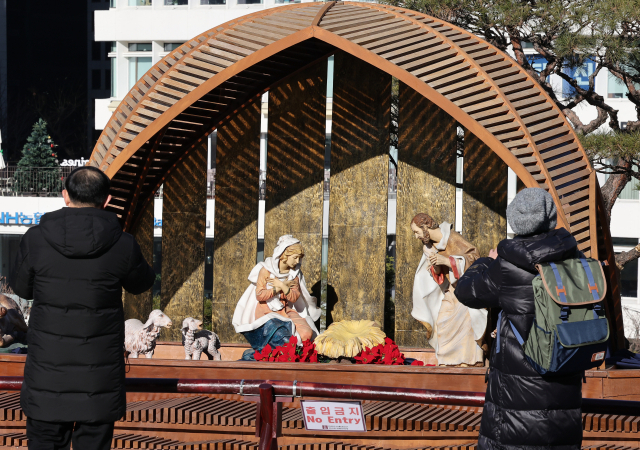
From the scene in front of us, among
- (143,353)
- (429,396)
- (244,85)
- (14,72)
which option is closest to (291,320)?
(143,353)

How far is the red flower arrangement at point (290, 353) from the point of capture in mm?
8078

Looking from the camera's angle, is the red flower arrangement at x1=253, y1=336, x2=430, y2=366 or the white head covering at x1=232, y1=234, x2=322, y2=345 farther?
the white head covering at x1=232, y1=234, x2=322, y2=345

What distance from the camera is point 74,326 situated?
3.53 metres

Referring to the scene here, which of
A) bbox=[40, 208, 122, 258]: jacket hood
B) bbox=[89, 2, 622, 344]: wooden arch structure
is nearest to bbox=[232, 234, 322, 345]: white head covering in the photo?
bbox=[89, 2, 622, 344]: wooden arch structure

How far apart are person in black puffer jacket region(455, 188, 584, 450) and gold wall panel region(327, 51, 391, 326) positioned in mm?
6198

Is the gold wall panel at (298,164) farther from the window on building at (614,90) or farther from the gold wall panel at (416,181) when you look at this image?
the window on building at (614,90)

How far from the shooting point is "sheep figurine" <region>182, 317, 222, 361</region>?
848 cm

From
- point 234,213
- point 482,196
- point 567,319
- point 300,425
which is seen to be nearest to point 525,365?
point 567,319

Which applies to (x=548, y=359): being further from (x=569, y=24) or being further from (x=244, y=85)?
(x=569, y=24)

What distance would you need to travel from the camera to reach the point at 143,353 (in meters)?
8.47

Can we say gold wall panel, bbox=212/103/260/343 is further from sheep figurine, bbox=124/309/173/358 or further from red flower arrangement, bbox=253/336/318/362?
red flower arrangement, bbox=253/336/318/362

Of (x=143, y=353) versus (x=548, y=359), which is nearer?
(x=548, y=359)

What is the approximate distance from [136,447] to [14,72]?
36592mm

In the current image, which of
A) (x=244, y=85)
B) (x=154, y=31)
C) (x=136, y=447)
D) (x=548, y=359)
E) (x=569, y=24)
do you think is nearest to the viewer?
(x=548, y=359)
